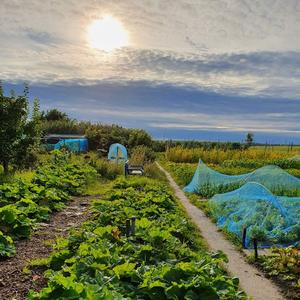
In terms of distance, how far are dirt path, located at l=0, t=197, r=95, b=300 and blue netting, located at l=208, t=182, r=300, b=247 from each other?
9.72 feet

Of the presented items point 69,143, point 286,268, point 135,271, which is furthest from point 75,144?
point 135,271

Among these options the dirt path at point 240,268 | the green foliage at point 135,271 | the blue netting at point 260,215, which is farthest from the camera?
the blue netting at point 260,215

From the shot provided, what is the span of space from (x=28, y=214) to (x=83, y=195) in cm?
425

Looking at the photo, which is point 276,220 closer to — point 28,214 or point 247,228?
point 247,228

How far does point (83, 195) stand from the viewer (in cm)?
1269

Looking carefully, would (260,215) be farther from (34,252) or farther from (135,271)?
(135,271)

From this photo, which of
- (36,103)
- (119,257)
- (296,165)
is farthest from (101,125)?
(119,257)

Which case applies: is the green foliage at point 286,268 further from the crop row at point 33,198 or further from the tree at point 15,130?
the tree at point 15,130

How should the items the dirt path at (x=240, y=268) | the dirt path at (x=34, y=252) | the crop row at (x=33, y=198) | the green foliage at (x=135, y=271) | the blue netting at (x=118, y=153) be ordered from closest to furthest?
1. the green foliage at (x=135, y=271)
2. the dirt path at (x=34, y=252)
3. the dirt path at (x=240, y=268)
4. the crop row at (x=33, y=198)
5. the blue netting at (x=118, y=153)

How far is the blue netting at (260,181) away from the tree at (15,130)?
577 centimetres

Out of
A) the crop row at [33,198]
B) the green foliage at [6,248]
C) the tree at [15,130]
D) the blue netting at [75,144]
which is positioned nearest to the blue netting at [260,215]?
the crop row at [33,198]

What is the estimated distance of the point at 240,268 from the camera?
661 centimetres

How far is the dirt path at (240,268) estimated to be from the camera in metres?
5.66

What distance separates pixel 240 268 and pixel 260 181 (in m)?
7.13
